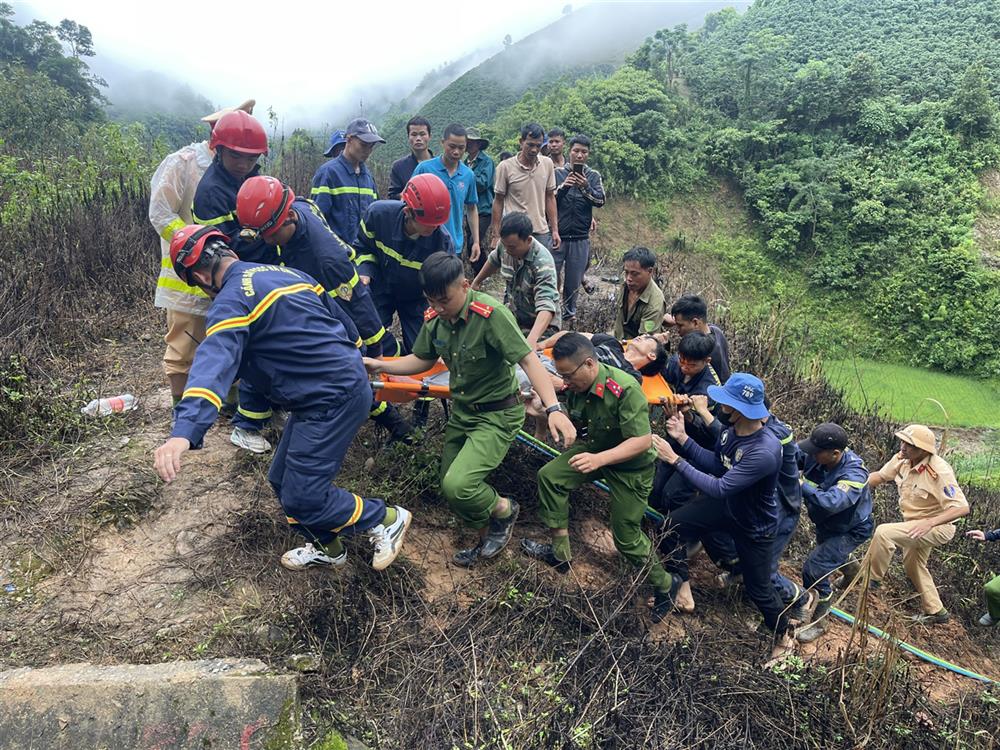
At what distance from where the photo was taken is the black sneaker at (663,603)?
3340mm

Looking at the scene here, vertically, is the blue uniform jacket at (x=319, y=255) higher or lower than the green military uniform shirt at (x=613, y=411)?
higher

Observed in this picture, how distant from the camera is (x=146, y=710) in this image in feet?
7.50

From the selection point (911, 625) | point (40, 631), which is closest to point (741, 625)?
point (911, 625)

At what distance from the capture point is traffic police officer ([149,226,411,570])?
266 cm

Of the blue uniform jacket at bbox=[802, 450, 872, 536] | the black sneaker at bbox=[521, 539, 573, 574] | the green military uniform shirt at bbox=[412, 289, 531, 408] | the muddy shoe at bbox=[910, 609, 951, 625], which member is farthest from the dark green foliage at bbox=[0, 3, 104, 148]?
the muddy shoe at bbox=[910, 609, 951, 625]

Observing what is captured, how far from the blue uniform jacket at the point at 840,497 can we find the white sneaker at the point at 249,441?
10.4 feet

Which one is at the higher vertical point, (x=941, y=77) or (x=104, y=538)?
(x=941, y=77)

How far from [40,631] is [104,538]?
0.60 meters

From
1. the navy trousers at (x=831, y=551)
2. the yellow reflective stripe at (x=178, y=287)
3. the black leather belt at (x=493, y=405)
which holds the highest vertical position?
the yellow reflective stripe at (x=178, y=287)

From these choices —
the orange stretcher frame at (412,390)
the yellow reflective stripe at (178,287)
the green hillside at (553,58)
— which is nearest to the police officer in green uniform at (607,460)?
the orange stretcher frame at (412,390)

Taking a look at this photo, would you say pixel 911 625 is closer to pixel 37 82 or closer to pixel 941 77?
pixel 941 77

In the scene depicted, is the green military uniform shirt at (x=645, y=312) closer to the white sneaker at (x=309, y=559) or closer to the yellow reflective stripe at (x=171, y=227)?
the white sneaker at (x=309, y=559)

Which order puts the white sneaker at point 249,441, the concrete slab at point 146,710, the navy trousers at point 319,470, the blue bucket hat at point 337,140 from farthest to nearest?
the blue bucket hat at point 337,140 → the white sneaker at point 249,441 → the navy trousers at point 319,470 → the concrete slab at point 146,710

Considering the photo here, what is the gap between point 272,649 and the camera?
2693mm
